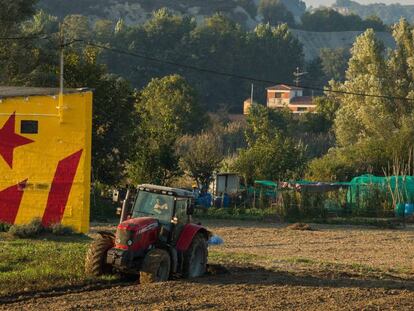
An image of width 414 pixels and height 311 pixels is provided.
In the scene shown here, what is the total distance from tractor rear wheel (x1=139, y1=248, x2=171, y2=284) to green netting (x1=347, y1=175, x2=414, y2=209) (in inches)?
1060

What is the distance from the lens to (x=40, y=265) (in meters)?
19.6

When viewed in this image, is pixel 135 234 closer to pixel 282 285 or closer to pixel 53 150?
pixel 282 285

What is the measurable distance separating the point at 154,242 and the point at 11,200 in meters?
10.5

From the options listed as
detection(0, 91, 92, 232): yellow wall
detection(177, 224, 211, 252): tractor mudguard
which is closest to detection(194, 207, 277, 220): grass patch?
detection(0, 91, 92, 232): yellow wall

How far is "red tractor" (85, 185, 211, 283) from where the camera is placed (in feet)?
59.3

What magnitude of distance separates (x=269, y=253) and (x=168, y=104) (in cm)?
6059

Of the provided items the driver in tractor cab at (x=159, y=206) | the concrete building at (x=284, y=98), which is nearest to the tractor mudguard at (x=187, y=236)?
the driver in tractor cab at (x=159, y=206)

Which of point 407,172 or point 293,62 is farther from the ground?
point 293,62

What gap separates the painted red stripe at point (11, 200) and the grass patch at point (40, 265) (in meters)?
3.22

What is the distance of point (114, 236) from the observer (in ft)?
61.6

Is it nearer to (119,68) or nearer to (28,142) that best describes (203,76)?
(119,68)

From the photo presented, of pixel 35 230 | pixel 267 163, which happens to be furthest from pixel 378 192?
pixel 35 230

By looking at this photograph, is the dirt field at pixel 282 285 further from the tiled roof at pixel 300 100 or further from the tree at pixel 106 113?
the tiled roof at pixel 300 100

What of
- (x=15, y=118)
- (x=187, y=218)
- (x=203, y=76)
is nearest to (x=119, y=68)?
(x=203, y=76)
